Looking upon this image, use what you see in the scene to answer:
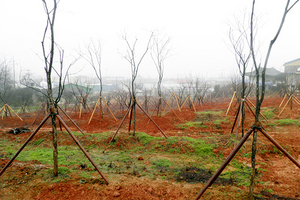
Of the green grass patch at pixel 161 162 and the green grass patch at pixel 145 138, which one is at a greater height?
the green grass patch at pixel 145 138

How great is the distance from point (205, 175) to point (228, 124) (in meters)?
5.70

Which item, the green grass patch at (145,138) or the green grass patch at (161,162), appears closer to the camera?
the green grass patch at (161,162)

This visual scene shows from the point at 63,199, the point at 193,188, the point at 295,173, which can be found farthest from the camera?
the point at 295,173

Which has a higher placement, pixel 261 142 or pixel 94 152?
pixel 261 142

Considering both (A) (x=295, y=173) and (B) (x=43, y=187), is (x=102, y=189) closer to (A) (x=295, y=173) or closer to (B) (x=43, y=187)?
(B) (x=43, y=187)

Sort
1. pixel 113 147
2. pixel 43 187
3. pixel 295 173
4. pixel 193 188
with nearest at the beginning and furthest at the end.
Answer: pixel 43 187 → pixel 193 188 → pixel 295 173 → pixel 113 147

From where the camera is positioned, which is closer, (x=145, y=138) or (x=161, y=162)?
(x=161, y=162)

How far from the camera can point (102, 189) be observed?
3445 millimetres

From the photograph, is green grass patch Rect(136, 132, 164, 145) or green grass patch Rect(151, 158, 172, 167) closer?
green grass patch Rect(151, 158, 172, 167)

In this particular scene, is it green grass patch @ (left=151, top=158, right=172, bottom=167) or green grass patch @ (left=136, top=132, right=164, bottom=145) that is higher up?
green grass patch @ (left=136, top=132, right=164, bottom=145)

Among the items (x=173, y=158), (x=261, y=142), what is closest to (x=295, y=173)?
(x=261, y=142)

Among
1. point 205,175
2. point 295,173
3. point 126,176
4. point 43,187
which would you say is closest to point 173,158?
point 205,175

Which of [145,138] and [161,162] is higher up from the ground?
[145,138]

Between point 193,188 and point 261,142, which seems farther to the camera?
point 261,142
